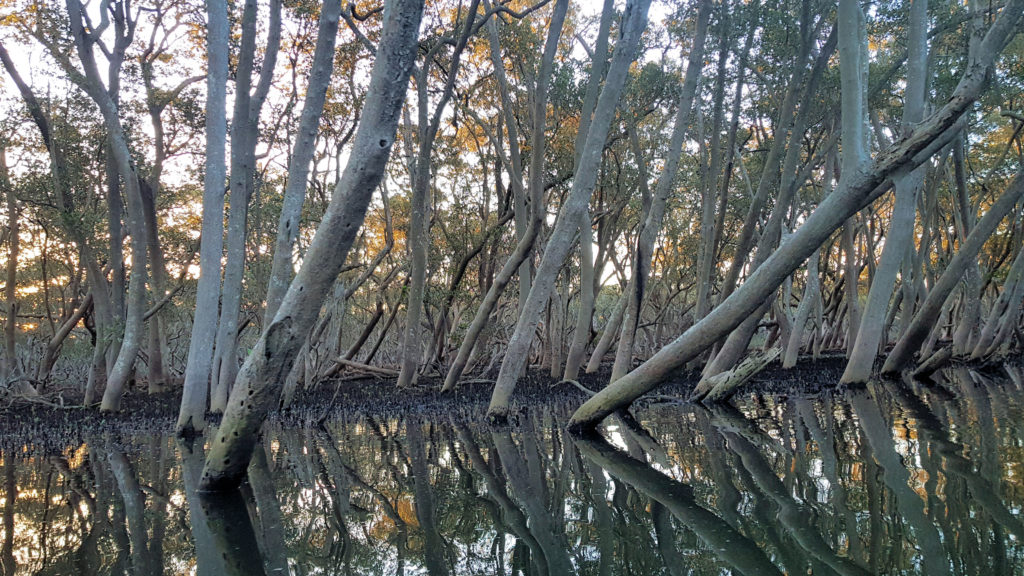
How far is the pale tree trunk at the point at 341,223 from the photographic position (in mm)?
3797

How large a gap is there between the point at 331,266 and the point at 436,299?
8.08 metres

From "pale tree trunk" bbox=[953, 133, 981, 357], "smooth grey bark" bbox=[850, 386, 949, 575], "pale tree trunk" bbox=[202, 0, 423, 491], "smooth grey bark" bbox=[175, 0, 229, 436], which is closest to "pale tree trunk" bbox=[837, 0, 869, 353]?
"smooth grey bark" bbox=[850, 386, 949, 575]

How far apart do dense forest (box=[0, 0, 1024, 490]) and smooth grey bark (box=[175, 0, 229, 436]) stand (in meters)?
0.03

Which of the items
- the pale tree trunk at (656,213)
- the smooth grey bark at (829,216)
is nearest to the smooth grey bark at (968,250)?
the smooth grey bark at (829,216)

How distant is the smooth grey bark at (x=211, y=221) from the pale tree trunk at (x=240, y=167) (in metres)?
0.15

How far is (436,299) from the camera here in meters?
12.0

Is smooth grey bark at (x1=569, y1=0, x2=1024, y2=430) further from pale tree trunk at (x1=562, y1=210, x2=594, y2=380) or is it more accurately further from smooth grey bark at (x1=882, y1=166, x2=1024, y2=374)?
pale tree trunk at (x1=562, y1=210, x2=594, y2=380)

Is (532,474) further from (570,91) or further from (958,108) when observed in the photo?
(570,91)

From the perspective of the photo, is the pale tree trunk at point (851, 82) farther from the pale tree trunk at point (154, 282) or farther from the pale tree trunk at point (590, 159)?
the pale tree trunk at point (154, 282)

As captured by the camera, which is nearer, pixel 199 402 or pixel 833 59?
pixel 199 402

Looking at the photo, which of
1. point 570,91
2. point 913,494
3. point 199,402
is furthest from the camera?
point 570,91

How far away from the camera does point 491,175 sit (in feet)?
56.9

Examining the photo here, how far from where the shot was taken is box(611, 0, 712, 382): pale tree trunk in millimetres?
7844

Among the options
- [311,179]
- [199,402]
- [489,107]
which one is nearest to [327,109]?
[311,179]
